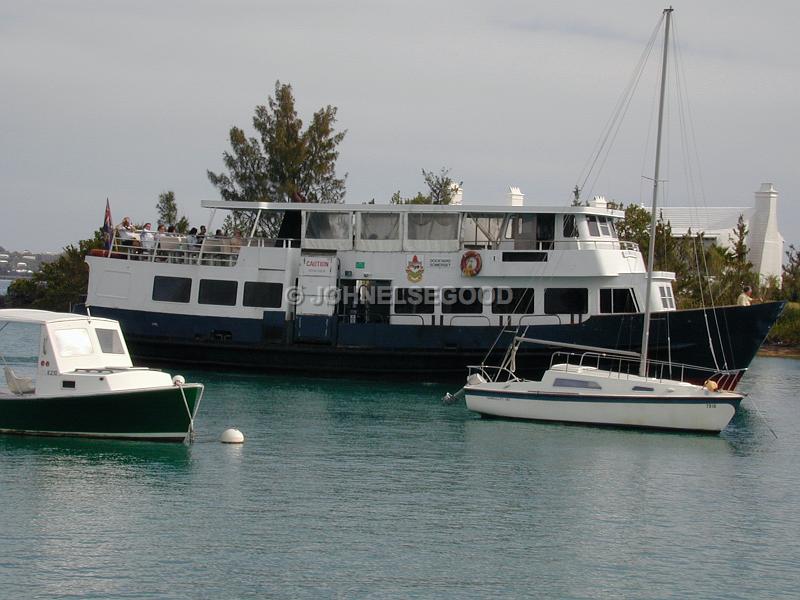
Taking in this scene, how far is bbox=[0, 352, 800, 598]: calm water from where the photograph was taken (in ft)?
48.3

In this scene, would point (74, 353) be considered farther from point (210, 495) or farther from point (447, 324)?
point (447, 324)

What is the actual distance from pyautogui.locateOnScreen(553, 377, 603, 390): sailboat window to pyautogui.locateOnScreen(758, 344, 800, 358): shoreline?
112ft

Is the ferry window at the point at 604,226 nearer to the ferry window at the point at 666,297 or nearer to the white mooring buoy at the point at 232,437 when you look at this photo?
the ferry window at the point at 666,297

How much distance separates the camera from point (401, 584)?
14.5 metres

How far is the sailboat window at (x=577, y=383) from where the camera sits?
1045 inches

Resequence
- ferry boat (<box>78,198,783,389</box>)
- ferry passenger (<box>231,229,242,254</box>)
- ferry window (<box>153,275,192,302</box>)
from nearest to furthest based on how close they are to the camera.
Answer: ferry boat (<box>78,198,783,389</box>) → ferry passenger (<box>231,229,242,254</box>) → ferry window (<box>153,275,192,302</box>)

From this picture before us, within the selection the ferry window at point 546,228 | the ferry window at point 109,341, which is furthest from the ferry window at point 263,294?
the ferry window at point 109,341

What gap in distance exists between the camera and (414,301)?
33.8 m

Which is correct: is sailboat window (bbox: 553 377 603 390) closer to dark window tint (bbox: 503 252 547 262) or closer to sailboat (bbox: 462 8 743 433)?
sailboat (bbox: 462 8 743 433)

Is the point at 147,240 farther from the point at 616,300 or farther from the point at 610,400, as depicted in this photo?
the point at 610,400

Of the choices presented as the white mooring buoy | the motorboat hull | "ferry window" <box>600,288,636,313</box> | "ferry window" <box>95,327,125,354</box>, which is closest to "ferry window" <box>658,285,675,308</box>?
"ferry window" <box>600,288,636,313</box>

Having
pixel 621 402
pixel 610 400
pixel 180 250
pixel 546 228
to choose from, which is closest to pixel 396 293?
pixel 546 228

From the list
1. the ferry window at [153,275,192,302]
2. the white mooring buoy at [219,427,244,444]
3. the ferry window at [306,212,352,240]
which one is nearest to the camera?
the white mooring buoy at [219,427,244,444]

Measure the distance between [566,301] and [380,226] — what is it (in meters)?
5.98
